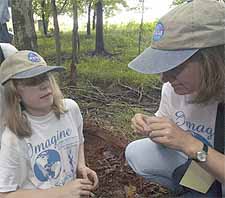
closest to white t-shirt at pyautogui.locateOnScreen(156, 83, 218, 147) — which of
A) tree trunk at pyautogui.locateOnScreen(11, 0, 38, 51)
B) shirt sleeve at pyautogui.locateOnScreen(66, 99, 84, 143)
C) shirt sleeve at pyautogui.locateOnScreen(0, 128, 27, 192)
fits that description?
shirt sleeve at pyautogui.locateOnScreen(66, 99, 84, 143)

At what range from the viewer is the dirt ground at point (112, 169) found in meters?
2.13

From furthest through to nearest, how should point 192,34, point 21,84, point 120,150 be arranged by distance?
point 120,150
point 21,84
point 192,34

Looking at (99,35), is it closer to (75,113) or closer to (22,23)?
(22,23)

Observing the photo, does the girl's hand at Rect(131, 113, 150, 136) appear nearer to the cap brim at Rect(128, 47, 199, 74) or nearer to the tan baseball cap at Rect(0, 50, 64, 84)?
the cap brim at Rect(128, 47, 199, 74)

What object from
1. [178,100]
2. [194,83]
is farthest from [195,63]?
[178,100]

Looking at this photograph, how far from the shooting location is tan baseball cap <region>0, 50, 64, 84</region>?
153 centimetres

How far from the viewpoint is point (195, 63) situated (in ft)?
4.29

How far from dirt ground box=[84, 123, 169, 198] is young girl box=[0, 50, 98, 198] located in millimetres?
534

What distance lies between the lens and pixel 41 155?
61.6 inches

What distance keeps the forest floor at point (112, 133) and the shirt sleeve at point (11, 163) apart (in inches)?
26.7

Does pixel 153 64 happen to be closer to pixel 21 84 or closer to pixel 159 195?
pixel 21 84

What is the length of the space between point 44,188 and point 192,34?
2.58 ft

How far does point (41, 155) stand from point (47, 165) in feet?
0.15

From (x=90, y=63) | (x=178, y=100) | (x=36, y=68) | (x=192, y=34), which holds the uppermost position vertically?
(x=192, y=34)
